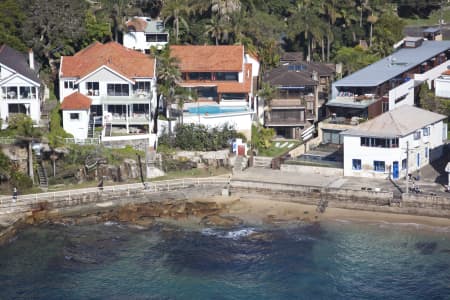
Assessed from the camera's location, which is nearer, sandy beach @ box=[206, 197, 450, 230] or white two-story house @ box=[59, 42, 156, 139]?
sandy beach @ box=[206, 197, 450, 230]

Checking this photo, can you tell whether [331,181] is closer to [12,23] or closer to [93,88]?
[93,88]

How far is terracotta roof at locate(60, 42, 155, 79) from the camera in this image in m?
78.8

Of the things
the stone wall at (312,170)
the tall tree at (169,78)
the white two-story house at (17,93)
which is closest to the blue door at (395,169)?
the stone wall at (312,170)

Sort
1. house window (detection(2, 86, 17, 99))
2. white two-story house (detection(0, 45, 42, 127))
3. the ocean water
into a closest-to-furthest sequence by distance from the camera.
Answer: the ocean water → white two-story house (detection(0, 45, 42, 127)) → house window (detection(2, 86, 17, 99))

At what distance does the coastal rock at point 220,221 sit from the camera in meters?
64.4

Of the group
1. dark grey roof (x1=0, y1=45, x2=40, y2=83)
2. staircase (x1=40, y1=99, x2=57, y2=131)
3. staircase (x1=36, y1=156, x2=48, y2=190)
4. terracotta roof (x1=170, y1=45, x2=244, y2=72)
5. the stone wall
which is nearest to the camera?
staircase (x1=36, y1=156, x2=48, y2=190)

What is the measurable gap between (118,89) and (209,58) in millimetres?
10163

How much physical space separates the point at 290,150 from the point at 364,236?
1756cm

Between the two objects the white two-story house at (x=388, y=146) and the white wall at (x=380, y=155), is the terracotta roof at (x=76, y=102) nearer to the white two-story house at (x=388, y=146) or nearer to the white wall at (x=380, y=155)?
the white two-story house at (x=388, y=146)

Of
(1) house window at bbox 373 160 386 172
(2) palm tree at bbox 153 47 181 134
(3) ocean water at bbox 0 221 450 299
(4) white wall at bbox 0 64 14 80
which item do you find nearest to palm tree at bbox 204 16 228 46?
(2) palm tree at bbox 153 47 181 134

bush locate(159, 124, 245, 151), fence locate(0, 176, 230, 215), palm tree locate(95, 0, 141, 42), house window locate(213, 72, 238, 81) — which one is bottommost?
fence locate(0, 176, 230, 215)

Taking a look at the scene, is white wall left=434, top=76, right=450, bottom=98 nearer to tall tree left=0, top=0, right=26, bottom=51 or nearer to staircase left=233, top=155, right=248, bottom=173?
staircase left=233, top=155, right=248, bottom=173

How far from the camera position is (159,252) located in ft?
193

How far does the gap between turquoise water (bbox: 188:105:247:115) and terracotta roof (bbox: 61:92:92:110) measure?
960 centimetres
